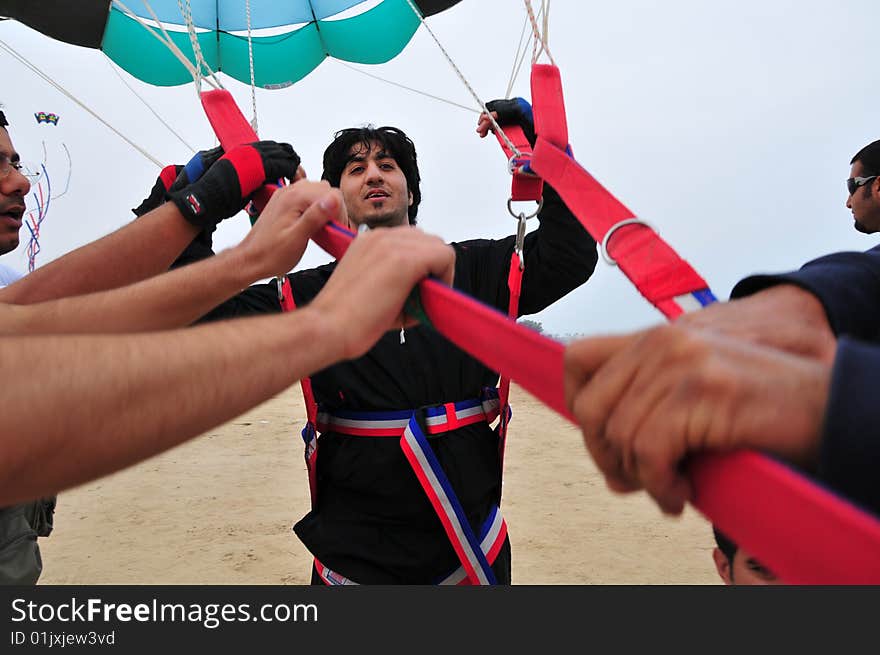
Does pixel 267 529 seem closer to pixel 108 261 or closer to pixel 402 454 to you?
pixel 402 454

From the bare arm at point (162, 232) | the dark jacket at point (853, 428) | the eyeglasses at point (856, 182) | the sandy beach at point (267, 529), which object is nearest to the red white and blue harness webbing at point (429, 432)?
the bare arm at point (162, 232)

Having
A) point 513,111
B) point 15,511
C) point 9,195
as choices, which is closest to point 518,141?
point 513,111

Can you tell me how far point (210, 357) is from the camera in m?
0.71

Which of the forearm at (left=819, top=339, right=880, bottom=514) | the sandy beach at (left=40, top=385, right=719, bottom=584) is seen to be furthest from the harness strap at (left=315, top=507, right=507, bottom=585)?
the sandy beach at (left=40, top=385, right=719, bottom=584)

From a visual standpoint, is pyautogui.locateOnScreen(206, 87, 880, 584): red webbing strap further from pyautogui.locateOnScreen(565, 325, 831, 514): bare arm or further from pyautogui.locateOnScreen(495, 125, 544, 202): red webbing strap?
pyautogui.locateOnScreen(495, 125, 544, 202): red webbing strap

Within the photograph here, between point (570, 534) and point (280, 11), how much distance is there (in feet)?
18.2

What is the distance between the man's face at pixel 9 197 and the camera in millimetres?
2600

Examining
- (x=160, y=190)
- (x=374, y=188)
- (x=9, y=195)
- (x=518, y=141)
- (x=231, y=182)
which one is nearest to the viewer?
(x=231, y=182)

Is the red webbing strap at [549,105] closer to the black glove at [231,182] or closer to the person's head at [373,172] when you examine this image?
the black glove at [231,182]

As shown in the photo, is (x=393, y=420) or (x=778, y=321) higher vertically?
(x=778, y=321)

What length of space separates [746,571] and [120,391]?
61.4 inches

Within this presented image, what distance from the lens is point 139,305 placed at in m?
1.24

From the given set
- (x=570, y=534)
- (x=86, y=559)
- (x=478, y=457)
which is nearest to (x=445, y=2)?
(x=478, y=457)

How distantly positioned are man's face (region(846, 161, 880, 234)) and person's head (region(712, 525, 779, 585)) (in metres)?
3.58
